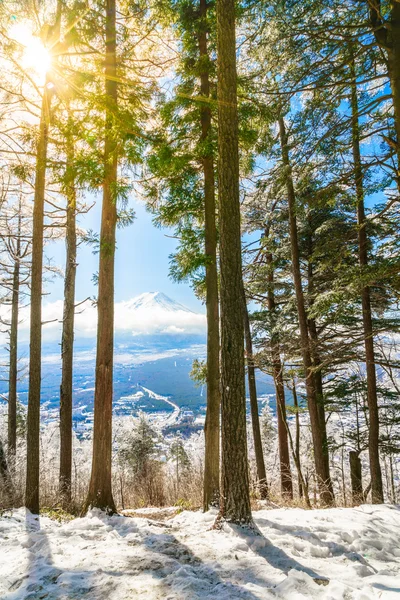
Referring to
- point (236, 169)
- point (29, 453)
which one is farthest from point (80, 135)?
point (29, 453)

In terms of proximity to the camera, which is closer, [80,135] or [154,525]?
[154,525]

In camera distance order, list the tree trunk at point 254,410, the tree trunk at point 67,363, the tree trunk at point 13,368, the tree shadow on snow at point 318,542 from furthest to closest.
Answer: the tree trunk at point 13,368 → the tree trunk at point 254,410 → the tree trunk at point 67,363 → the tree shadow on snow at point 318,542

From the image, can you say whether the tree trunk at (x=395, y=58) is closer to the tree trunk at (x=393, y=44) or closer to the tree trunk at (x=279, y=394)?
the tree trunk at (x=393, y=44)

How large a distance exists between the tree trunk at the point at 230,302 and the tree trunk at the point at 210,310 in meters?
1.48

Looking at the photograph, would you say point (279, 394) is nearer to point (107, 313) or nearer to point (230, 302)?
point (107, 313)

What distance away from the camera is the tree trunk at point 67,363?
834cm

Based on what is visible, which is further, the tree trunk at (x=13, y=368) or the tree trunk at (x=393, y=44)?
the tree trunk at (x=13, y=368)

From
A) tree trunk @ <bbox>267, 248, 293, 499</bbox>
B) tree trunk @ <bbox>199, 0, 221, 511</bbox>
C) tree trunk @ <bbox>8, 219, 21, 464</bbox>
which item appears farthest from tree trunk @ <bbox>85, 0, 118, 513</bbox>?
tree trunk @ <bbox>8, 219, 21, 464</bbox>

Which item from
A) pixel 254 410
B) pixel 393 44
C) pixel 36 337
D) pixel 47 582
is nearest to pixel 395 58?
→ pixel 393 44

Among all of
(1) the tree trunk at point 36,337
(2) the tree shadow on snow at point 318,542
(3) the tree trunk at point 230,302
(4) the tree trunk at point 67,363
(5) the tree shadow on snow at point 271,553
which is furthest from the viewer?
(4) the tree trunk at point 67,363

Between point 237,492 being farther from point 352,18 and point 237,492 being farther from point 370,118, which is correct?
point 352,18

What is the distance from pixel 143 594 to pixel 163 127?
722 centimetres

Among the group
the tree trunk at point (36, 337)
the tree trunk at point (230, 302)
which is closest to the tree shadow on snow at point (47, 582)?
the tree trunk at point (230, 302)

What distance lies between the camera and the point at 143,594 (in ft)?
7.79
